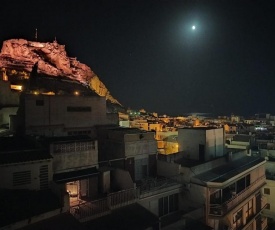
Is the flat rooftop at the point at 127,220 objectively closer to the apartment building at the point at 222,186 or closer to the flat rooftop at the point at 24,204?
the flat rooftop at the point at 24,204

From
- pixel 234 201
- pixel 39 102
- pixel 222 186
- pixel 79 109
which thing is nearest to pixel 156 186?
pixel 222 186

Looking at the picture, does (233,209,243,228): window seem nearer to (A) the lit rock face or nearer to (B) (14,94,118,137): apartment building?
(B) (14,94,118,137): apartment building

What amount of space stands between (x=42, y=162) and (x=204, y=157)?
1592cm

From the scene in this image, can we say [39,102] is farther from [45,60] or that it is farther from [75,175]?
[45,60]

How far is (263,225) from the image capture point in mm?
30609

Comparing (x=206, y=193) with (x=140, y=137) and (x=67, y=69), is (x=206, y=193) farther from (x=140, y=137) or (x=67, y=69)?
(x=67, y=69)

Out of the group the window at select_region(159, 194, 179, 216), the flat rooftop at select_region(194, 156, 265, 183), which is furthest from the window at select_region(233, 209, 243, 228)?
the window at select_region(159, 194, 179, 216)

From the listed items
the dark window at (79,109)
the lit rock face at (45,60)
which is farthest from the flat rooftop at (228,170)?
the lit rock face at (45,60)

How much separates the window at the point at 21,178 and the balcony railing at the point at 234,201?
14.2 metres

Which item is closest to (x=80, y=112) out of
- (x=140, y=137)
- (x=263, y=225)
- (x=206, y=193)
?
(x=140, y=137)

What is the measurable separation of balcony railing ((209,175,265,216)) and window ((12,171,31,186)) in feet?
46.5

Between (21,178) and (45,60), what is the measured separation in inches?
4021

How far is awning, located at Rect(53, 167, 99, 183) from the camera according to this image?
17106mm

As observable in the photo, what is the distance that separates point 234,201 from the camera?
22625 millimetres
